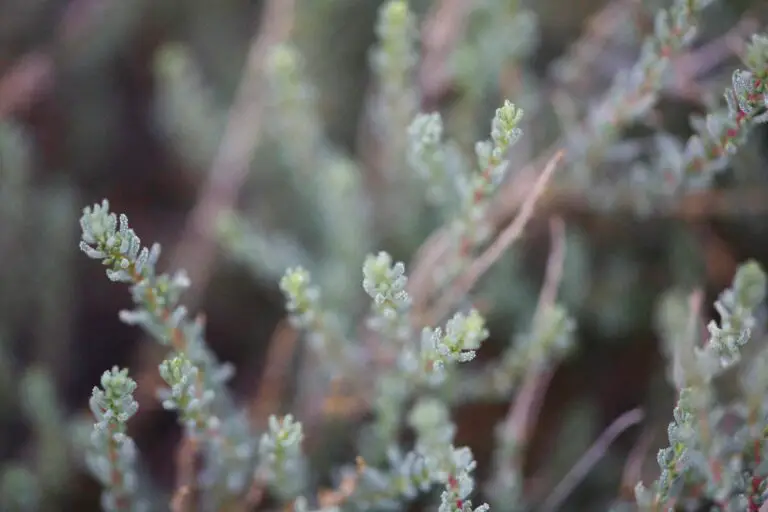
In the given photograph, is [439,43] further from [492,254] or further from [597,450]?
[597,450]

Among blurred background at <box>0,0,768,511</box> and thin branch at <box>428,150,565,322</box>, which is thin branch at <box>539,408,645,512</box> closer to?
blurred background at <box>0,0,768,511</box>

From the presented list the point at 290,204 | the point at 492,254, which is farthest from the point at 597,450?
the point at 290,204

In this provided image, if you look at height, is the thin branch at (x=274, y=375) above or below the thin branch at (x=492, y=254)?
above

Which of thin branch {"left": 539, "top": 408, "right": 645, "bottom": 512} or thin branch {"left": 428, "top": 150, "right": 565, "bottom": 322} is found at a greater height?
thin branch {"left": 428, "top": 150, "right": 565, "bottom": 322}

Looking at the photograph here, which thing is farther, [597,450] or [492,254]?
[597,450]

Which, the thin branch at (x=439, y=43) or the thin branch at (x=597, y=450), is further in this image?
the thin branch at (x=439, y=43)

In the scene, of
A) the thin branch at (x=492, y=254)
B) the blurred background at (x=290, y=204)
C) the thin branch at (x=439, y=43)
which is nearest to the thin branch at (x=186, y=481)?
the blurred background at (x=290, y=204)

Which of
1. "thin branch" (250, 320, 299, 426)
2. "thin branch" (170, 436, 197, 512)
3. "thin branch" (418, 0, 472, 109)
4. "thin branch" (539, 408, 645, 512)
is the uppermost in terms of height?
"thin branch" (418, 0, 472, 109)

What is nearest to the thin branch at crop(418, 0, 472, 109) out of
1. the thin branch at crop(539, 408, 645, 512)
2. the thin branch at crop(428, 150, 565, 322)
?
the thin branch at crop(428, 150, 565, 322)

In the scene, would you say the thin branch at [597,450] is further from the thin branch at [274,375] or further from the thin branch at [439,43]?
the thin branch at [439,43]
